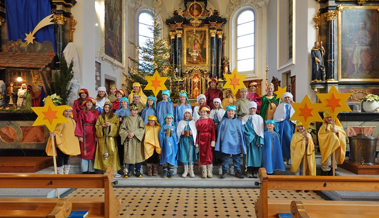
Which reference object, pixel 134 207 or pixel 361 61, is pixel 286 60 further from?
pixel 134 207

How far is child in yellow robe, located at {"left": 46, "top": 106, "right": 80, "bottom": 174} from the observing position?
Answer: 5403 mm

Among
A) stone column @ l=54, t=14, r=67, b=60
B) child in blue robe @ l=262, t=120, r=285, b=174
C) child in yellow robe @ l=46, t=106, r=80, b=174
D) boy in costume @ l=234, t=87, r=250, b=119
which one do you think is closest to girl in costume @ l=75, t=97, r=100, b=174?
child in yellow robe @ l=46, t=106, r=80, b=174

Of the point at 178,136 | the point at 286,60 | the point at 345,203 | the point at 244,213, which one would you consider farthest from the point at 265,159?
the point at 286,60

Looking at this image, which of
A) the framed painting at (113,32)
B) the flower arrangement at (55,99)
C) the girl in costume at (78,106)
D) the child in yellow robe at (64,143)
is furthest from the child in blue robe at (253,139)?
the framed painting at (113,32)

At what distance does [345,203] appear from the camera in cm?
266

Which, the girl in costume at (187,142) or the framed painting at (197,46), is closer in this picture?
the girl in costume at (187,142)

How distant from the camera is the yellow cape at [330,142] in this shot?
17.3ft

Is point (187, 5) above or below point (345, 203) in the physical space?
above

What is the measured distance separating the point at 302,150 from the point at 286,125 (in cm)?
90

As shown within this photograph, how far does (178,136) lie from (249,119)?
5.50 ft

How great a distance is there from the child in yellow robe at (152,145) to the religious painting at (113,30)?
702 cm

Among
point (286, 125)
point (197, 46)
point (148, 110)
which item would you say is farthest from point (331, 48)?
point (197, 46)

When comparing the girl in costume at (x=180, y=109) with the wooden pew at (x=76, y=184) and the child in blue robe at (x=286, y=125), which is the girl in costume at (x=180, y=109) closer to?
the child in blue robe at (x=286, y=125)

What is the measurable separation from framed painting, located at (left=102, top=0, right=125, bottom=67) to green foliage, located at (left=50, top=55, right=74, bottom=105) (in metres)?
3.85
